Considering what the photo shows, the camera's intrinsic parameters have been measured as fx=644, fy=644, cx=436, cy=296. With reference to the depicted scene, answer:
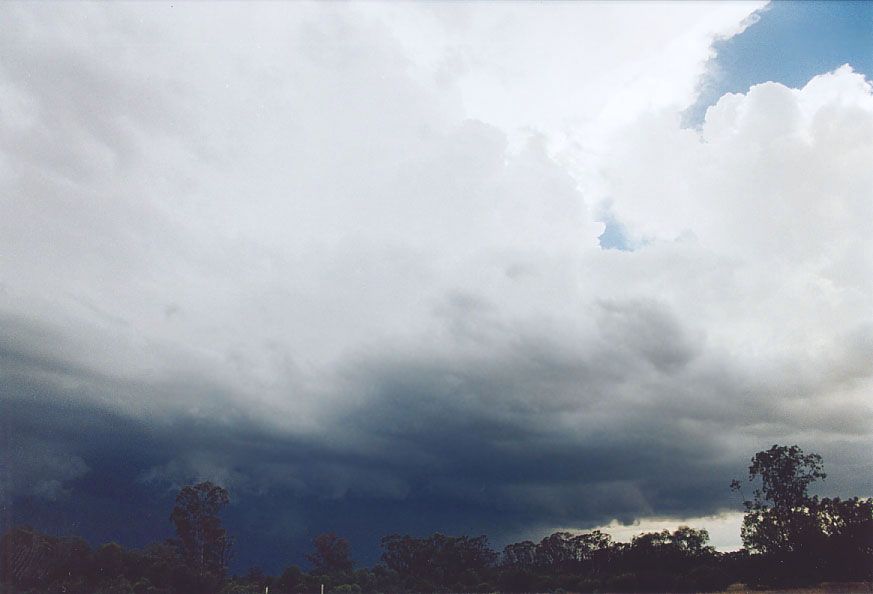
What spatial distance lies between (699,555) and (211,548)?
8444 centimetres

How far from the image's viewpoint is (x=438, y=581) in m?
129

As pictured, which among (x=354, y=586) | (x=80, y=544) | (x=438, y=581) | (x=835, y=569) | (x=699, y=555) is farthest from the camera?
(x=438, y=581)

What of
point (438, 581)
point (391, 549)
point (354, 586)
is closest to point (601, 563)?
point (438, 581)

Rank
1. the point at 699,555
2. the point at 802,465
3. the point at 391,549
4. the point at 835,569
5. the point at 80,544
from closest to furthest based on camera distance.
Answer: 1. the point at 835,569
2. the point at 802,465
3. the point at 80,544
4. the point at 699,555
5. the point at 391,549

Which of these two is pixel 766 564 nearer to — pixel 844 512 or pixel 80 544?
pixel 844 512

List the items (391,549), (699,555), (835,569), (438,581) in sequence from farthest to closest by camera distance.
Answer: (391,549), (438,581), (699,555), (835,569)

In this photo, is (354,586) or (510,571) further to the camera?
(510,571)

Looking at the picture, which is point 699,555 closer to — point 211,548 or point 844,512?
point 844,512

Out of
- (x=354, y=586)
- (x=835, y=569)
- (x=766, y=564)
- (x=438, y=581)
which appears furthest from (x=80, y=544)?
(x=835, y=569)

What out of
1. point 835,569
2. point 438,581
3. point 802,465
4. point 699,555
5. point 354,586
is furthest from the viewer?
point 438,581

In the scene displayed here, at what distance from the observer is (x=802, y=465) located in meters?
82.9

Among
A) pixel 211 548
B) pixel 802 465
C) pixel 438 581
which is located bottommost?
pixel 438 581

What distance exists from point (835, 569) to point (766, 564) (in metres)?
7.38

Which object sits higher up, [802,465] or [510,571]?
[802,465]
